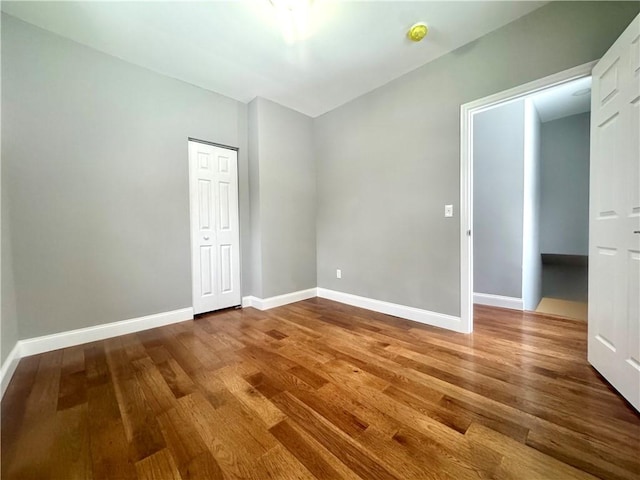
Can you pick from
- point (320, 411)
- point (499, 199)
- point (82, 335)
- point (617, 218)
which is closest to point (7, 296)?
point (82, 335)

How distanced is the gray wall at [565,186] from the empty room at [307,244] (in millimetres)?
1319

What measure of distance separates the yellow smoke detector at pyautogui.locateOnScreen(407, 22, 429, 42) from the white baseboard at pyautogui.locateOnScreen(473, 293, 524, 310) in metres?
3.03

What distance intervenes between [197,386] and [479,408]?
1668 mm

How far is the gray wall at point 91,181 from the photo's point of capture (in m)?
1.95

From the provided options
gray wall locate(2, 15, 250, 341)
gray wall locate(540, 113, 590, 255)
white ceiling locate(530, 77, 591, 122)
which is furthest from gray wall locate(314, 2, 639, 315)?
gray wall locate(540, 113, 590, 255)

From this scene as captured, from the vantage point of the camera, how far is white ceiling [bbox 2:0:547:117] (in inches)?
73.0

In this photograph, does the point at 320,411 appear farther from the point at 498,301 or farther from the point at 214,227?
the point at 498,301

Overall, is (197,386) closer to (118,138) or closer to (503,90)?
(118,138)

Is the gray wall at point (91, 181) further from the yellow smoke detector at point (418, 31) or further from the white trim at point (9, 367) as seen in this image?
the yellow smoke detector at point (418, 31)

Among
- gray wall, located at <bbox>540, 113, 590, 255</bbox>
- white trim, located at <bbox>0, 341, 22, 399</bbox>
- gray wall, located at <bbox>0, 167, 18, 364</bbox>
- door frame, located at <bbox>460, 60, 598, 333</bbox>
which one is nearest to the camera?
white trim, located at <bbox>0, 341, 22, 399</bbox>

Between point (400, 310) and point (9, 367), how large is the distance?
128 inches

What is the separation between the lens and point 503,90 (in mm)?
2078

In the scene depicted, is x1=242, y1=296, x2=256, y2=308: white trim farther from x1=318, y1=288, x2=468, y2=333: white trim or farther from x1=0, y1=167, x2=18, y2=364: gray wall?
x1=0, y1=167, x2=18, y2=364: gray wall

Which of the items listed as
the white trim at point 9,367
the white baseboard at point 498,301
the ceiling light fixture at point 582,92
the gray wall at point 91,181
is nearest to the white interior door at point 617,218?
the white baseboard at point 498,301
